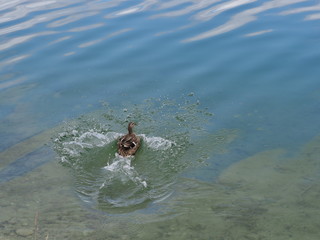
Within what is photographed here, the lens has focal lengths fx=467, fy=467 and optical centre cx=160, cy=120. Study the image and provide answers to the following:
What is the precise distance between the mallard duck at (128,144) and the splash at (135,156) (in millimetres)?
120

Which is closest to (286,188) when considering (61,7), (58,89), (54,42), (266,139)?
(266,139)

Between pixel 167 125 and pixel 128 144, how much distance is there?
45.1 inches

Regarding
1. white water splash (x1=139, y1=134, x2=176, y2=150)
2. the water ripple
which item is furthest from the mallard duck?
the water ripple

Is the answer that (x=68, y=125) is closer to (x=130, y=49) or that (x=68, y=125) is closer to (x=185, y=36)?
(x=130, y=49)

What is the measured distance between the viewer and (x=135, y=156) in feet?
28.7

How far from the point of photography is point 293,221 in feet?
20.9

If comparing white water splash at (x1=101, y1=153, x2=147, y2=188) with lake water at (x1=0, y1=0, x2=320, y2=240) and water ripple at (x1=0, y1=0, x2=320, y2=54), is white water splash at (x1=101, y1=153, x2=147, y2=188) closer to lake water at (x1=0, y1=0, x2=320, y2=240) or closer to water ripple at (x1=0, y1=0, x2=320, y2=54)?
lake water at (x1=0, y1=0, x2=320, y2=240)

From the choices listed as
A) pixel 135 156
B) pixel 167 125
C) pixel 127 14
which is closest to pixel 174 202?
pixel 135 156

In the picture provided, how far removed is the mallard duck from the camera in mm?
8625

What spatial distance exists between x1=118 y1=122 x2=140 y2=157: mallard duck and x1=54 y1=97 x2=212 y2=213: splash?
4.7 inches

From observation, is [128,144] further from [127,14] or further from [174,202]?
[127,14]

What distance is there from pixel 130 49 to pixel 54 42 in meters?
2.99

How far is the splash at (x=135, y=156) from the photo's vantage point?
7305mm

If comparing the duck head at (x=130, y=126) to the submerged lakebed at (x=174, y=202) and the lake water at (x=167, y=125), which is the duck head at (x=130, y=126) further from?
the submerged lakebed at (x=174, y=202)
